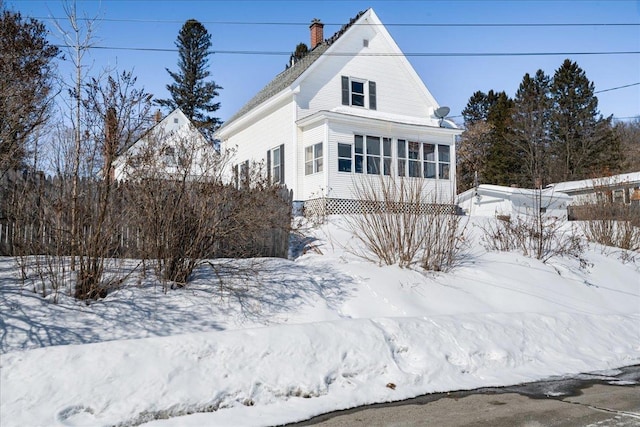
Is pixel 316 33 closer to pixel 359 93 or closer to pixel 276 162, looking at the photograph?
pixel 359 93

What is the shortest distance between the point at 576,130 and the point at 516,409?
1755 inches

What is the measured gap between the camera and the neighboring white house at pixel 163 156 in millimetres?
8258

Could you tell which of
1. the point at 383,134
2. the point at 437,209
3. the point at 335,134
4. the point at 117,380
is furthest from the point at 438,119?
the point at 117,380

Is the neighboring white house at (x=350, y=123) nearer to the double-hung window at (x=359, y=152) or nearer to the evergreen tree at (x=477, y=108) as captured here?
the double-hung window at (x=359, y=152)

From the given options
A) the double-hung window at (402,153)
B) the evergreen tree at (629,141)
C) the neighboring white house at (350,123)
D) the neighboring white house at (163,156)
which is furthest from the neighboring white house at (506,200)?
the neighboring white house at (163,156)

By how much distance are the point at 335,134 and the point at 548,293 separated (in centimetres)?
1148

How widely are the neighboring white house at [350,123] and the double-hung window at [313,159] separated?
1.6 inches

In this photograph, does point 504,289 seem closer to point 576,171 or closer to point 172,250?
point 172,250

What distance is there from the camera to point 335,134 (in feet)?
67.2

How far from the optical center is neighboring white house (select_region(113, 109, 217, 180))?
826 cm

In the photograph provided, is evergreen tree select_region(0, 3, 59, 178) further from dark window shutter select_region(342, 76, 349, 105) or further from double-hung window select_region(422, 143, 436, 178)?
double-hung window select_region(422, 143, 436, 178)

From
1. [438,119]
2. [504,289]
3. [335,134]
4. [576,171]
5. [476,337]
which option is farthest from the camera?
[576,171]

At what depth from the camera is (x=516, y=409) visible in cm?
548

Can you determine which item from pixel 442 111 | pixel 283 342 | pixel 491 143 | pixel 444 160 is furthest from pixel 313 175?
pixel 491 143
